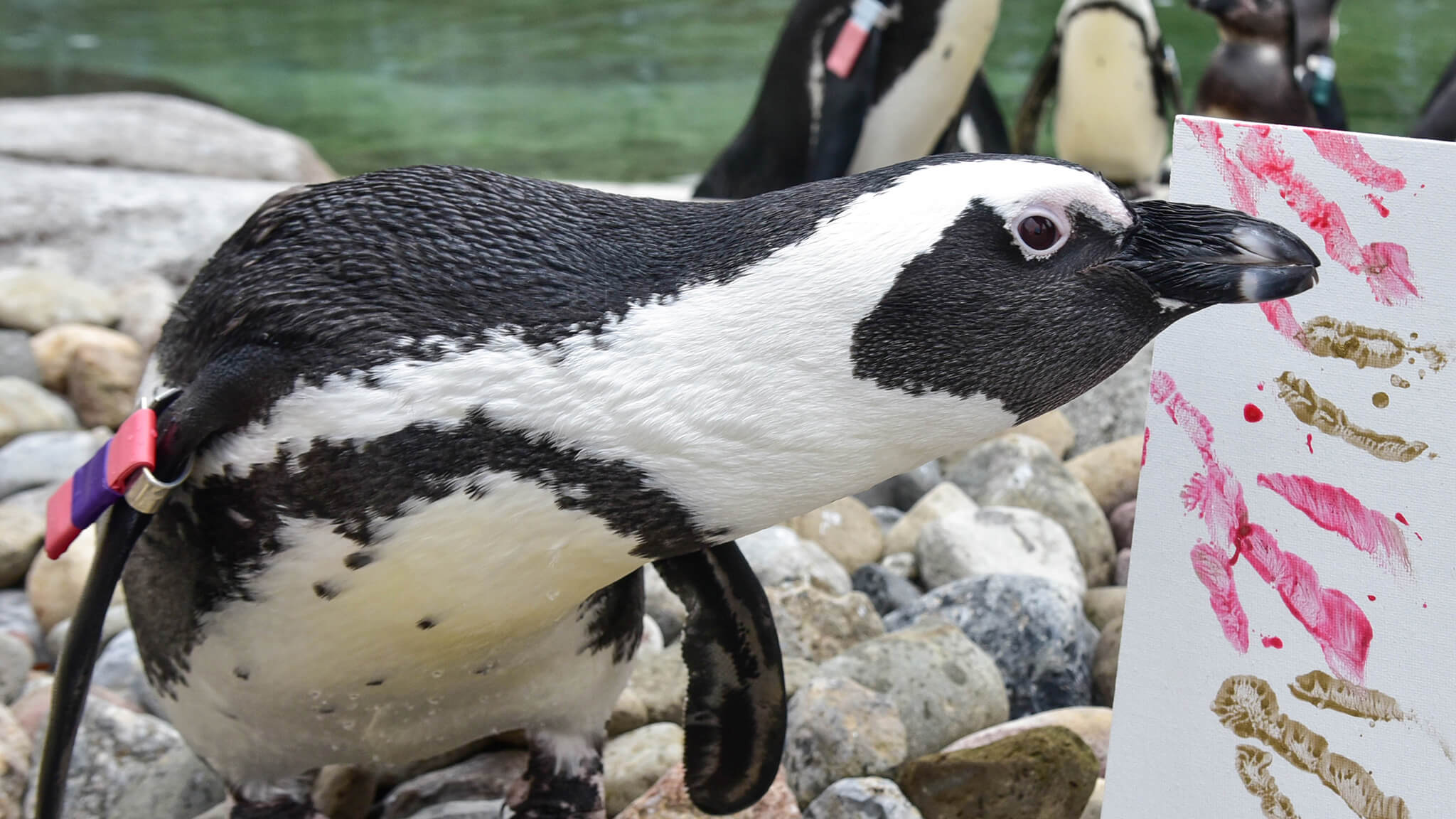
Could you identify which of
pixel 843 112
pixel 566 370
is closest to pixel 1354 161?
pixel 566 370

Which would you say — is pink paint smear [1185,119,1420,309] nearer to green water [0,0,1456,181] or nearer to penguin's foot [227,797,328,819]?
penguin's foot [227,797,328,819]

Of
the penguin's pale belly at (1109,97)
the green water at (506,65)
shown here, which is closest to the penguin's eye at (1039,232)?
the penguin's pale belly at (1109,97)

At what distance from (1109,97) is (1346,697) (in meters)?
3.42

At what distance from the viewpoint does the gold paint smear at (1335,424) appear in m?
0.97

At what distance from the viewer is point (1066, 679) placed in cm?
164

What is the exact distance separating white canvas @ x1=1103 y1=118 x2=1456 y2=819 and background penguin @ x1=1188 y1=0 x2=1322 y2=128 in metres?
2.90

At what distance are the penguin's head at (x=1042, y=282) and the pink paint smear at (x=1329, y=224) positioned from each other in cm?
8

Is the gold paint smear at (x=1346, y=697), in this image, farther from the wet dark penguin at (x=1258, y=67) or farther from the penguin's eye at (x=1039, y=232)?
the wet dark penguin at (x=1258, y=67)

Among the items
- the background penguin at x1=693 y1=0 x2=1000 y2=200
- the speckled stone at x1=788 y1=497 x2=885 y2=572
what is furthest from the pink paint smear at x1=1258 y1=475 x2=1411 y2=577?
the background penguin at x1=693 y1=0 x2=1000 y2=200

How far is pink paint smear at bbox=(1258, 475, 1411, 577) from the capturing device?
38.3 inches

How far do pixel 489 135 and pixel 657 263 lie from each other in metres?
6.48

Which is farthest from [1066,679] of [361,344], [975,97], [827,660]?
[975,97]

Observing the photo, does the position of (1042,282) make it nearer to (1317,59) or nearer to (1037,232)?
(1037,232)

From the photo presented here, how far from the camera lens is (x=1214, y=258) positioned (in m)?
0.90
